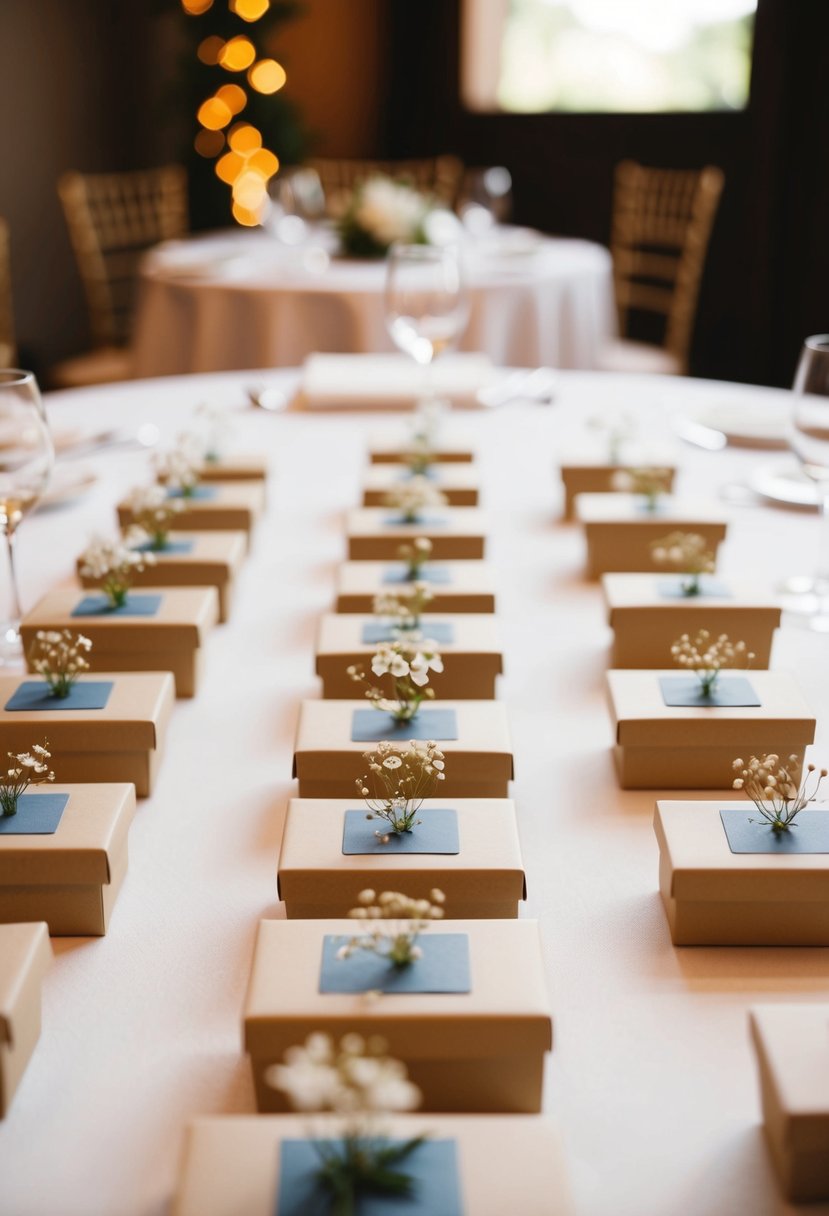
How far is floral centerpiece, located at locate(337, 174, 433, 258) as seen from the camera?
3869 mm

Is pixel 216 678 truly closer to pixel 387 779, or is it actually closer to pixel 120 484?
pixel 387 779

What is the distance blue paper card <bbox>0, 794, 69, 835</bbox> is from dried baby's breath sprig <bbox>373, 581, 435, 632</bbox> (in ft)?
→ 1.22

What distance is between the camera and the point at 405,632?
1136mm

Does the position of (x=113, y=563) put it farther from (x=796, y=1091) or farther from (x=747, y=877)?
(x=796, y=1091)

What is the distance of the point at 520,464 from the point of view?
189cm

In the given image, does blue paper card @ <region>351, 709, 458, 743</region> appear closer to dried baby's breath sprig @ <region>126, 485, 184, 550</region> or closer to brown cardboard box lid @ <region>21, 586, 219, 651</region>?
brown cardboard box lid @ <region>21, 586, 219, 651</region>

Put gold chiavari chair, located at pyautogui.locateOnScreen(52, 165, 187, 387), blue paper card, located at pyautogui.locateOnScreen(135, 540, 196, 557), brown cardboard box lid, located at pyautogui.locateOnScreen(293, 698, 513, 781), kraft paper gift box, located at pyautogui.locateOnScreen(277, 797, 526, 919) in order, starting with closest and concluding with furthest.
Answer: kraft paper gift box, located at pyautogui.locateOnScreen(277, 797, 526, 919)
brown cardboard box lid, located at pyautogui.locateOnScreen(293, 698, 513, 781)
blue paper card, located at pyautogui.locateOnScreen(135, 540, 196, 557)
gold chiavari chair, located at pyautogui.locateOnScreen(52, 165, 187, 387)

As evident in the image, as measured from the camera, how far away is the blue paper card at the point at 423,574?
51.4 inches

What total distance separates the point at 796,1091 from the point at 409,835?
30 centimetres

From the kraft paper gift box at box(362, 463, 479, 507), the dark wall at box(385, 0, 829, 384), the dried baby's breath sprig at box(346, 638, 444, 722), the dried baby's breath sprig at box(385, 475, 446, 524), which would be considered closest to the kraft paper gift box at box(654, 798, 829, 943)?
the dried baby's breath sprig at box(346, 638, 444, 722)

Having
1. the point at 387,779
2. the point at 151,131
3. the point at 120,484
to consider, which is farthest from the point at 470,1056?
the point at 151,131

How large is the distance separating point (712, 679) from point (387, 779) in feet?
1.08

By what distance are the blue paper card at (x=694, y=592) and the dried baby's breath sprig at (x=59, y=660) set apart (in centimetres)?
57

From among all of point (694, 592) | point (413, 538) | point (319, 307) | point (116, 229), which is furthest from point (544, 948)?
point (116, 229)
